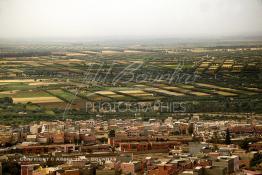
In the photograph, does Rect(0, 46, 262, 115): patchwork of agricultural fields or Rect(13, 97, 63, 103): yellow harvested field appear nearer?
Rect(13, 97, 63, 103): yellow harvested field

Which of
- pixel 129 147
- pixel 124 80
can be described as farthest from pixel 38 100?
pixel 129 147

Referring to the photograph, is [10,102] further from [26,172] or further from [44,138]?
[26,172]

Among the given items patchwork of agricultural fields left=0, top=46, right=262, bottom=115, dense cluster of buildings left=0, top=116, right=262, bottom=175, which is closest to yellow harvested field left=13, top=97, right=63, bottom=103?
patchwork of agricultural fields left=0, top=46, right=262, bottom=115

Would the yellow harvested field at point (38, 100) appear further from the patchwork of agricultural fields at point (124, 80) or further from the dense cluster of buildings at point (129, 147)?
the dense cluster of buildings at point (129, 147)

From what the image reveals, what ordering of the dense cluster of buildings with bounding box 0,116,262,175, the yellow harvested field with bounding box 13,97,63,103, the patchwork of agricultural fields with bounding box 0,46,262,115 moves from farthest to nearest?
the patchwork of agricultural fields with bounding box 0,46,262,115
the yellow harvested field with bounding box 13,97,63,103
the dense cluster of buildings with bounding box 0,116,262,175

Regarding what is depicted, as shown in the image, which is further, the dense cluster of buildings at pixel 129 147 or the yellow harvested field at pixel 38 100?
the yellow harvested field at pixel 38 100

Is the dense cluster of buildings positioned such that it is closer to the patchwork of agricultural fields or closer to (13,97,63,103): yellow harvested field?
(13,97,63,103): yellow harvested field

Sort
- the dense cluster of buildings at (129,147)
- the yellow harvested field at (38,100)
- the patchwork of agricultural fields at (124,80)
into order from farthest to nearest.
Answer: the patchwork of agricultural fields at (124,80)
the yellow harvested field at (38,100)
the dense cluster of buildings at (129,147)

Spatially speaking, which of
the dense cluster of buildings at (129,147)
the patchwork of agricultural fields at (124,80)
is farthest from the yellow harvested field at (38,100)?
the dense cluster of buildings at (129,147)

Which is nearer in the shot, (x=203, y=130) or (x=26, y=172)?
(x=26, y=172)

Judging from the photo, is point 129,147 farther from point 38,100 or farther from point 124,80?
point 124,80

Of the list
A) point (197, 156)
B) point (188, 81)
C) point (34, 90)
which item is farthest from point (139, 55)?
point (197, 156)
